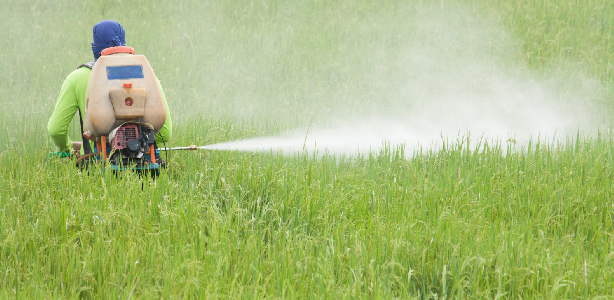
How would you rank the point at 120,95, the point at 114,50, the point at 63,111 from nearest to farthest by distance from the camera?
the point at 120,95, the point at 114,50, the point at 63,111

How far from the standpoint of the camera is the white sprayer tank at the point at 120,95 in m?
3.47

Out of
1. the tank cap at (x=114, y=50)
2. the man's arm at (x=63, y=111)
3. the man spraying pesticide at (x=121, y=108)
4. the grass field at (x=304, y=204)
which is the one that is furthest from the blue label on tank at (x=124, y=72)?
the grass field at (x=304, y=204)

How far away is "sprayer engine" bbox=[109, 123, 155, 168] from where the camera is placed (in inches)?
139

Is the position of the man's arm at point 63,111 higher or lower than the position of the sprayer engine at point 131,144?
higher

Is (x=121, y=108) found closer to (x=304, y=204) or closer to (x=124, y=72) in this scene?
(x=124, y=72)

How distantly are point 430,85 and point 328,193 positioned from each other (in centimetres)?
562

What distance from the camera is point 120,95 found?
3.47m

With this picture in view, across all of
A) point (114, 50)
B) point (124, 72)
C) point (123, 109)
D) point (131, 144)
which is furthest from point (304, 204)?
point (114, 50)

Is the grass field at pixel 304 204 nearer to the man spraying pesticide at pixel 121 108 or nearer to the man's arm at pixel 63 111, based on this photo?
the man spraying pesticide at pixel 121 108

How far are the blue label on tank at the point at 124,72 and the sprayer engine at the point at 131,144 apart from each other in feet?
1.04

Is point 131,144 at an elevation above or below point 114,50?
below

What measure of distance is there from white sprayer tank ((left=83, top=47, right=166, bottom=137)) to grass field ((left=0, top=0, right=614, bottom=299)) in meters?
0.38

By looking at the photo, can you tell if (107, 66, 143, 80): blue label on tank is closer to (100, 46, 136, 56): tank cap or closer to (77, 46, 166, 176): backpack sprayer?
(77, 46, 166, 176): backpack sprayer

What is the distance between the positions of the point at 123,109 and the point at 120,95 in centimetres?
9
